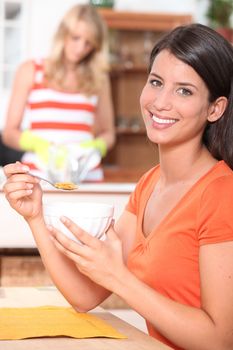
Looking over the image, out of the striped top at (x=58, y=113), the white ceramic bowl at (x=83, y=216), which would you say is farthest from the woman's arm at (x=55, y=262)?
the striped top at (x=58, y=113)

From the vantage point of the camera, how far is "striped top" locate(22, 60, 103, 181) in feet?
12.0

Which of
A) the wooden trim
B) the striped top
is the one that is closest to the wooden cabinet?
the wooden trim

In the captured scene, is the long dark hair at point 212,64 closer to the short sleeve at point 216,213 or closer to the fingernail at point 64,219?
the short sleeve at point 216,213

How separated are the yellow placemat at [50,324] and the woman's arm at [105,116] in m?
2.18

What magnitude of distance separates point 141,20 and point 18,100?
2.62 meters

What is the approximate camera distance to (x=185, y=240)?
1609 millimetres

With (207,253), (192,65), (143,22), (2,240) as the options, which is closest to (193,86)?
(192,65)

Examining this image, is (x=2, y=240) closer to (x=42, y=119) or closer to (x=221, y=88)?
(x=42, y=119)

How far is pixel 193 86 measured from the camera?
166 cm

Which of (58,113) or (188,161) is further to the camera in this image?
(58,113)

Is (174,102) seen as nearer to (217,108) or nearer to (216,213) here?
(217,108)

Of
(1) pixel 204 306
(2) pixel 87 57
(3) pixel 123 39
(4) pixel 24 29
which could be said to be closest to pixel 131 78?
(3) pixel 123 39

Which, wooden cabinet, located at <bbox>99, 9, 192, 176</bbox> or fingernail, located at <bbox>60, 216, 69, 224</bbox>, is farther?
wooden cabinet, located at <bbox>99, 9, 192, 176</bbox>

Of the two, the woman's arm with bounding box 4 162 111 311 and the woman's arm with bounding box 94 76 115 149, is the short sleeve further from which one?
the woman's arm with bounding box 94 76 115 149
